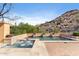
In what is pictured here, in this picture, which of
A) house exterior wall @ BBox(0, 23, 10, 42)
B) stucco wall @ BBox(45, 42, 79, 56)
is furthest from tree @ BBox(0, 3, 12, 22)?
stucco wall @ BBox(45, 42, 79, 56)

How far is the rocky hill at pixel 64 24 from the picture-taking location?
4.75 metres

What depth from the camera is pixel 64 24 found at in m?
4.79

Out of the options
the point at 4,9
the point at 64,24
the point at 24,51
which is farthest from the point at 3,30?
the point at 64,24

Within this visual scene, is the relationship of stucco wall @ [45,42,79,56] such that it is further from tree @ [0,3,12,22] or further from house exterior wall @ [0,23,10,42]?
tree @ [0,3,12,22]

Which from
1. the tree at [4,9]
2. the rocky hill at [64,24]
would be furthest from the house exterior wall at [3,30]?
the rocky hill at [64,24]

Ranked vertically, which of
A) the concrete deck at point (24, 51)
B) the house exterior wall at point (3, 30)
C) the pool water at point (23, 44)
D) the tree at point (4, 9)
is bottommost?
the concrete deck at point (24, 51)

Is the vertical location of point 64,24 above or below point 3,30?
above

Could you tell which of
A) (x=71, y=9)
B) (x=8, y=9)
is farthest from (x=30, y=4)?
(x=71, y=9)

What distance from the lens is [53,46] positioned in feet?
15.8

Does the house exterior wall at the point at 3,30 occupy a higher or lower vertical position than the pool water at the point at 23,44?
higher

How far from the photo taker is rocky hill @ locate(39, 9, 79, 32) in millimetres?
4750

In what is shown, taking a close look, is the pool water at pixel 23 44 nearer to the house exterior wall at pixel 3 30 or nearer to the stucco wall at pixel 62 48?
the house exterior wall at pixel 3 30

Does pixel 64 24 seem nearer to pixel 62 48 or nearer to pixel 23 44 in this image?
pixel 62 48

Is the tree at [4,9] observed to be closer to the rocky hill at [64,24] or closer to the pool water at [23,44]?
the pool water at [23,44]
